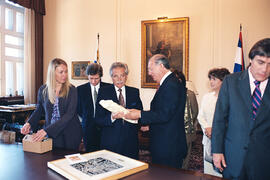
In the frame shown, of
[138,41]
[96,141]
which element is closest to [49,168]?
[96,141]

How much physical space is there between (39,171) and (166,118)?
4.05ft

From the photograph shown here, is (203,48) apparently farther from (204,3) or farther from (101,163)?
(101,163)

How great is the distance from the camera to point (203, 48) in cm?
642

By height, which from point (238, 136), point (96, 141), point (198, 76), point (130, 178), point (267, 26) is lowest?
point (96, 141)

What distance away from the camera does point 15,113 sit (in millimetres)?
6180

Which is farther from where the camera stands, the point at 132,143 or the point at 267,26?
the point at 267,26

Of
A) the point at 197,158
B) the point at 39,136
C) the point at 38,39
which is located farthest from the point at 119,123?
the point at 38,39

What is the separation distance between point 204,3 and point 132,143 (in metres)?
5.19

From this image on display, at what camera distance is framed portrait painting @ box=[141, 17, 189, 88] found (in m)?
6.52

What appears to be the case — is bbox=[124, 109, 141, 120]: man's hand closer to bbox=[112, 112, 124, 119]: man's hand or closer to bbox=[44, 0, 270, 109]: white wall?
bbox=[112, 112, 124, 119]: man's hand

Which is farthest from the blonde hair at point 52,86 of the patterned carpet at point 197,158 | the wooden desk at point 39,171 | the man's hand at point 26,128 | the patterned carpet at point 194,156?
the patterned carpet at point 197,158

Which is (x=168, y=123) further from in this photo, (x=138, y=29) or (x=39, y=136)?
(x=138, y=29)

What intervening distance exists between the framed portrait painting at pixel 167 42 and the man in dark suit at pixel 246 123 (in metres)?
4.65

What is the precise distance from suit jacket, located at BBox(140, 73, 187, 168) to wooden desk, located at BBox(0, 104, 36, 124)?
4.95 metres
